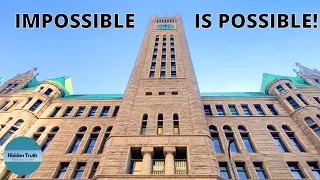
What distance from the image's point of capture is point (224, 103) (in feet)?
111

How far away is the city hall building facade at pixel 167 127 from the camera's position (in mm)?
21156

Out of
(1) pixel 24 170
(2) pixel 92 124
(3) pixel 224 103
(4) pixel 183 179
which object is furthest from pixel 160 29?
(1) pixel 24 170

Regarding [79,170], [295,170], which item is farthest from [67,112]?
[295,170]

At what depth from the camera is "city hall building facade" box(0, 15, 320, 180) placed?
21156 millimetres

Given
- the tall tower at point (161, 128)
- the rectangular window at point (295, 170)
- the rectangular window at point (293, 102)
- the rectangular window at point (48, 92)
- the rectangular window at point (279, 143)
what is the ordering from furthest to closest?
the rectangular window at point (48, 92), the rectangular window at point (293, 102), the rectangular window at point (279, 143), the rectangular window at point (295, 170), the tall tower at point (161, 128)

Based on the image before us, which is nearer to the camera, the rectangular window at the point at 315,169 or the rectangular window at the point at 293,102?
the rectangular window at the point at 315,169

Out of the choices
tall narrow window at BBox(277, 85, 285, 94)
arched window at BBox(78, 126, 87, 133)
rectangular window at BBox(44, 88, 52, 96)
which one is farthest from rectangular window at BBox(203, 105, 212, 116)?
rectangular window at BBox(44, 88, 52, 96)

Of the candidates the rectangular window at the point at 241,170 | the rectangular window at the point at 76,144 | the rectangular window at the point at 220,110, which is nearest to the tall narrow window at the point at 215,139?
the rectangular window at the point at 241,170

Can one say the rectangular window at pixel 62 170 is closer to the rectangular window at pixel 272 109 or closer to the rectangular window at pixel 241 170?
the rectangular window at pixel 241 170

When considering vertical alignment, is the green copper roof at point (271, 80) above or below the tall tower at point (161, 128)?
above

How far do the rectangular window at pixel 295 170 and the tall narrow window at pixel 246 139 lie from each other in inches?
136

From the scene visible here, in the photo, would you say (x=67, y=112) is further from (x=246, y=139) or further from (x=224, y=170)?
(x=246, y=139)

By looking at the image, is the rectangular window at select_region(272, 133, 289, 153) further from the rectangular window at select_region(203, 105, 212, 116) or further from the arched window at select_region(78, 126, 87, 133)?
the arched window at select_region(78, 126, 87, 133)

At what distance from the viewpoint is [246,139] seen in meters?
27.4
